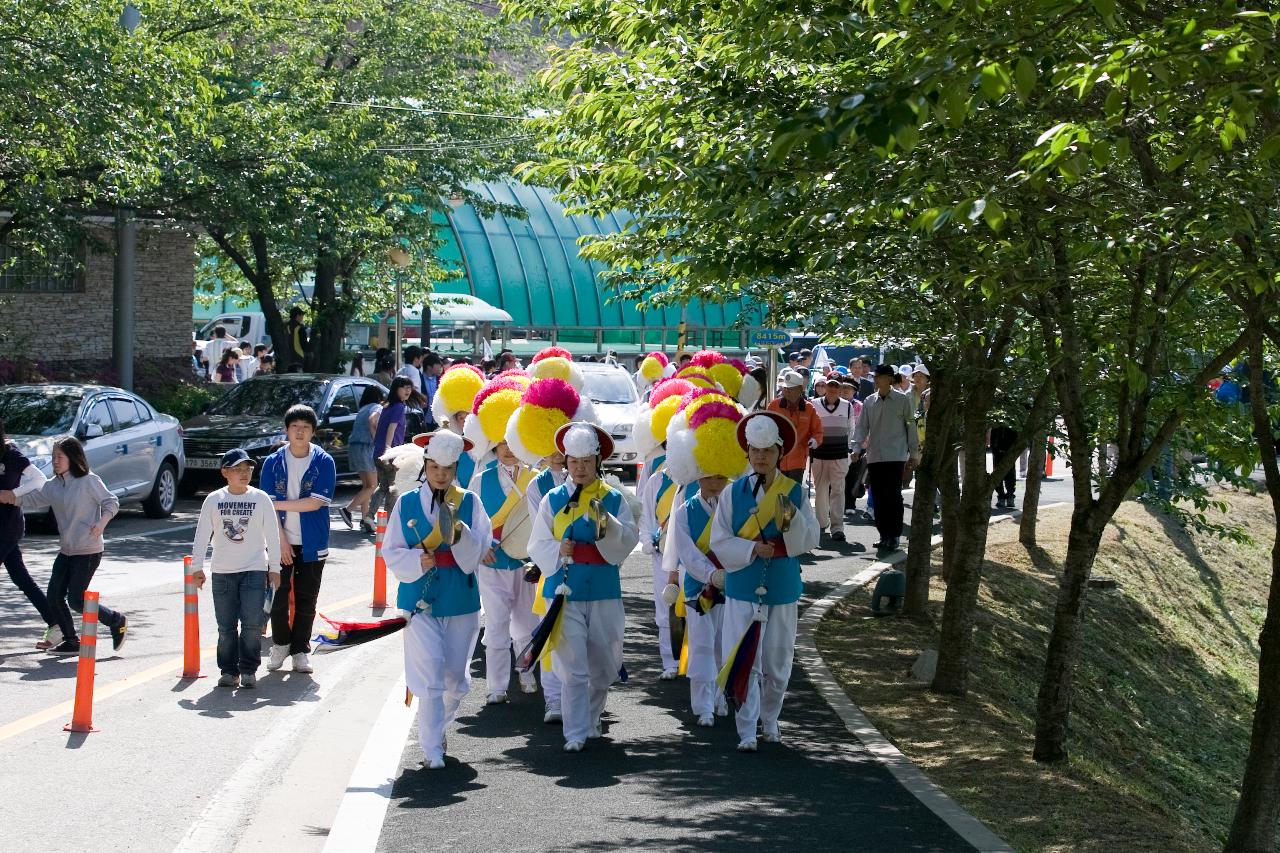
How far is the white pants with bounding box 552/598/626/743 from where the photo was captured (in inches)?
333

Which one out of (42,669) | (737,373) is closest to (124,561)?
(42,669)

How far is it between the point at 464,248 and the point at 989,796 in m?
44.7

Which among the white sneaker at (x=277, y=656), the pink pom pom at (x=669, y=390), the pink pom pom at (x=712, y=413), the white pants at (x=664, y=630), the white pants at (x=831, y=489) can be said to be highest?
the pink pom pom at (x=669, y=390)

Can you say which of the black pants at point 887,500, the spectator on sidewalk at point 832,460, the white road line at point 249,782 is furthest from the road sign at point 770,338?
the white road line at point 249,782

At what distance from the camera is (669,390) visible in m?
11.5

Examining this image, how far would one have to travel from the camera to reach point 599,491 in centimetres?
859

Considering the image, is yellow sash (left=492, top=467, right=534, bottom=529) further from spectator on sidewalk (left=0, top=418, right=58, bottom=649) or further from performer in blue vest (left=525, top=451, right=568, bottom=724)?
spectator on sidewalk (left=0, top=418, right=58, bottom=649)

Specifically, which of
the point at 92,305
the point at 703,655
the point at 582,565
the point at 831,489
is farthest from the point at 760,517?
the point at 92,305

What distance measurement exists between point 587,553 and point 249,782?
2.04 meters

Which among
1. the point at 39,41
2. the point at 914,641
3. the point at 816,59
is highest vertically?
the point at 39,41

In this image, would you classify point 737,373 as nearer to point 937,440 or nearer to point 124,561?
point 937,440

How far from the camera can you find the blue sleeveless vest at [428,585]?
8062 millimetres

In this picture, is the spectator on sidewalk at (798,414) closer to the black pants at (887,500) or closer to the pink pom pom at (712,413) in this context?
the black pants at (887,500)

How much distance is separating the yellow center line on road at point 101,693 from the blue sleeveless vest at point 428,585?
240cm
